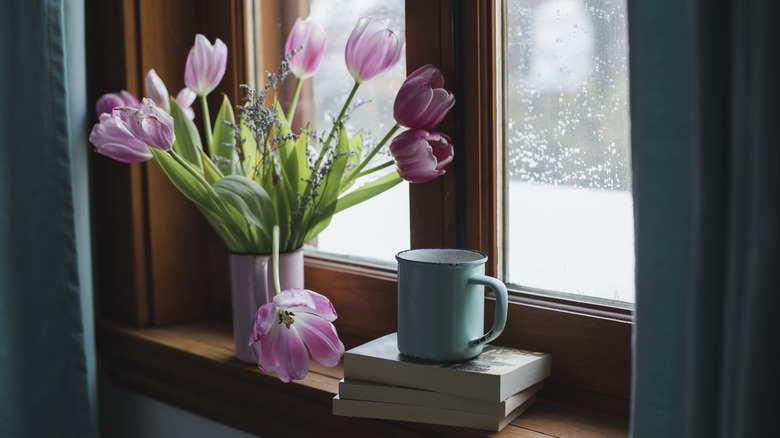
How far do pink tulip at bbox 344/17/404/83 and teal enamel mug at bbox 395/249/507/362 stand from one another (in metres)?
0.27

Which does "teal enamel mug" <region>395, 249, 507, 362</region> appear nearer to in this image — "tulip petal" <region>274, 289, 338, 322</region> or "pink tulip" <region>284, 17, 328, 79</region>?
"tulip petal" <region>274, 289, 338, 322</region>

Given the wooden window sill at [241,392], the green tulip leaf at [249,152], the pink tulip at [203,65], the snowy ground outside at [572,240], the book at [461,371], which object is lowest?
the wooden window sill at [241,392]

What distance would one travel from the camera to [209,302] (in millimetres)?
1379

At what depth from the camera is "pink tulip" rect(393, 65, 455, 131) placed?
87 cm

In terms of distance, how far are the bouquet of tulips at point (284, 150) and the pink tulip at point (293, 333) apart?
0.19m

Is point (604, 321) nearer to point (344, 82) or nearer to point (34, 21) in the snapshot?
point (344, 82)

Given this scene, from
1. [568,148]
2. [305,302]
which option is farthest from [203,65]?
[568,148]

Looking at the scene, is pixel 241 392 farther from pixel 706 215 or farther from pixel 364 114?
pixel 706 215

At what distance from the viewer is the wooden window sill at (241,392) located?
0.85 metres

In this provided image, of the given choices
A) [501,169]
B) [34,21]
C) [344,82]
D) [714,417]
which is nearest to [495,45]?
[501,169]

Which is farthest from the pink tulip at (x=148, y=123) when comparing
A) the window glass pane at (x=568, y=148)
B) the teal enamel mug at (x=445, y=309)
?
the window glass pane at (x=568, y=148)

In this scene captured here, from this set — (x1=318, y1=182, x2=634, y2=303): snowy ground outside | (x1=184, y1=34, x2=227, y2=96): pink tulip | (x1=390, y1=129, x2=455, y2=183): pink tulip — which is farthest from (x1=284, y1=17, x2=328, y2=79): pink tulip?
(x1=318, y1=182, x2=634, y2=303): snowy ground outside

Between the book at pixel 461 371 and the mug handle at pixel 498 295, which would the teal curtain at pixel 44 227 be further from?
the mug handle at pixel 498 295

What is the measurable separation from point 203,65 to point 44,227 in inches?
15.4
